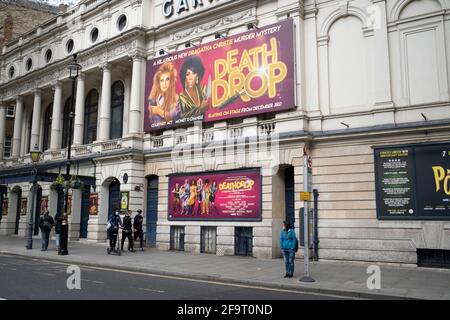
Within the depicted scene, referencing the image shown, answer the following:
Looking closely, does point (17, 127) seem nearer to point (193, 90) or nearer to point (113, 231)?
point (193, 90)

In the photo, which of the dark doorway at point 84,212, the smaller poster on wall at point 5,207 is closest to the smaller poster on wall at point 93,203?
the dark doorway at point 84,212

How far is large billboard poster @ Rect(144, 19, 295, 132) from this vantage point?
2017 cm

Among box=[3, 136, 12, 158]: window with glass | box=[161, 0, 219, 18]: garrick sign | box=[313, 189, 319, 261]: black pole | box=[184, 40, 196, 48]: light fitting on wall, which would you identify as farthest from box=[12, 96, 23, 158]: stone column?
box=[313, 189, 319, 261]: black pole

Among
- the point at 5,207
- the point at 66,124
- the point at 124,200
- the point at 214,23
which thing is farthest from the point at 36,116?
the point at 214,23

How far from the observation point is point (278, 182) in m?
20.0

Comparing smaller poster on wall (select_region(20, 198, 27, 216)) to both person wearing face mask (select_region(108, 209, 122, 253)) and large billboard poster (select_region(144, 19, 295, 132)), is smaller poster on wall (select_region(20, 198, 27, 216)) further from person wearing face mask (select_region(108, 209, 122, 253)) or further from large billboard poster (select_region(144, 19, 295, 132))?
person wearing face mask (select_region(108, 209, 122, 253))

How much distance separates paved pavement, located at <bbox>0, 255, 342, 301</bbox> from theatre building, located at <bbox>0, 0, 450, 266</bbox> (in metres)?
4.20

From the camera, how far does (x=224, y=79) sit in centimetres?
2222

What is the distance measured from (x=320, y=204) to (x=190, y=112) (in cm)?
893

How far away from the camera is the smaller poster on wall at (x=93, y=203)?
86.4 feet

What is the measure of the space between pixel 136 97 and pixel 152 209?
22.0 feet

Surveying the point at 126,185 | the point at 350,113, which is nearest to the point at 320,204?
the point at 350,113

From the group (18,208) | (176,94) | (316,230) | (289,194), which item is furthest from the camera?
(18,208)
